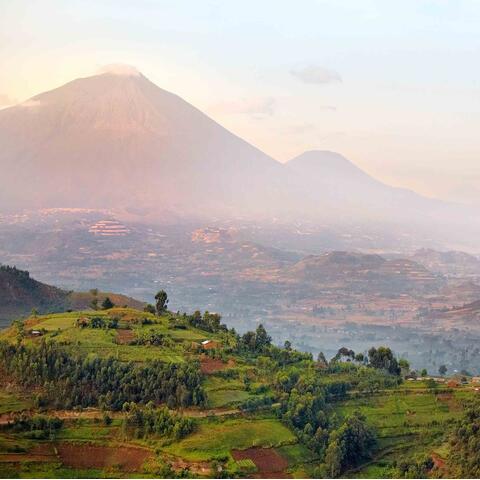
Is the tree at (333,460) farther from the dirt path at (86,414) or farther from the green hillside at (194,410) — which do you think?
the dirt path at (86,414)

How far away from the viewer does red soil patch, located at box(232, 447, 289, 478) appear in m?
23.9

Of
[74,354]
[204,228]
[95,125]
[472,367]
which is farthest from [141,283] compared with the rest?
[74,354]

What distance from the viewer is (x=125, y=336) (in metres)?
→ 32.3

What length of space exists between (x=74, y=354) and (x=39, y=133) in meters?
115

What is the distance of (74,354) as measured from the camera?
28.6 metres

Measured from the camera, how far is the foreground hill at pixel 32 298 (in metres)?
51.1

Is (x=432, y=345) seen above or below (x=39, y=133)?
below

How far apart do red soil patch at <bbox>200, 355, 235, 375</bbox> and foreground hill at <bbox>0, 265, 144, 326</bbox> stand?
20.6 metres

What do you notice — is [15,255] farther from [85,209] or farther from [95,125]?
[95,125]

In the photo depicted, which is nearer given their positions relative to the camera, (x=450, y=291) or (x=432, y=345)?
(x=432, y=345)

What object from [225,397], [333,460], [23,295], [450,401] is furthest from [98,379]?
[23,295]

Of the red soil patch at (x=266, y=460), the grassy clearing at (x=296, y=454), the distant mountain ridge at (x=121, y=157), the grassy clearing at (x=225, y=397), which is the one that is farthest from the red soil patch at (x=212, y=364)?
the distant mountain ridge at (x=121, y=157)

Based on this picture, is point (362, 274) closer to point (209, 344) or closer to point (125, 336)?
point (209, 344)

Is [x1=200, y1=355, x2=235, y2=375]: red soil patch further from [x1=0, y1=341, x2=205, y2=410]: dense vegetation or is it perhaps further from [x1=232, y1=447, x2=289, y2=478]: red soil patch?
[x1=232, y1=447, x2=289, y2=478]: red soil patch
